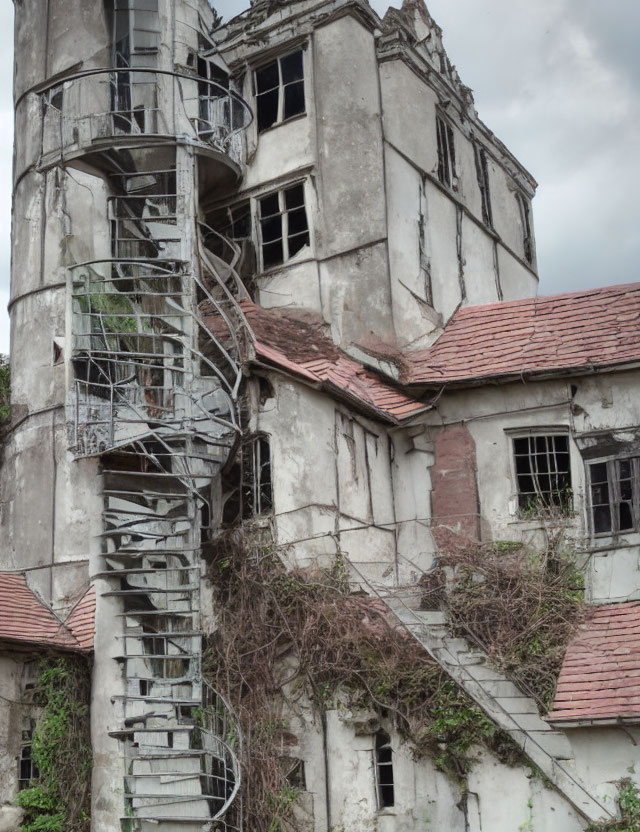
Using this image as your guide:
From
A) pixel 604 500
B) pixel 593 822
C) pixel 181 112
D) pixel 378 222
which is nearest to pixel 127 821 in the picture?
pixel 593 822

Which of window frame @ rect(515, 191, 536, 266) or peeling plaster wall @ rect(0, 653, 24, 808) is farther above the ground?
window frame @ rect(515, 191, 536, 266)

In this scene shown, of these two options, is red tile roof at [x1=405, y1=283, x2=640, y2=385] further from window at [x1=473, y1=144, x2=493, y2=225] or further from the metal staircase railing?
window at [x1=473, y1=144, x2=493, y2=225]

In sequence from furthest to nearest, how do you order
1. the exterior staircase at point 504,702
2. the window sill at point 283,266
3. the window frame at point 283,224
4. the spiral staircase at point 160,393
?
the window frame at point 283,224, the window sill at point 283,266, the spiral staircase at point 160,393, the exterior staircase at point 504,702

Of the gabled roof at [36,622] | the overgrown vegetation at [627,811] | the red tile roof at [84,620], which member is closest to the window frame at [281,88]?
the red tile roof at [84,620]

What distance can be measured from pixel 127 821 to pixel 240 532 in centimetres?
464

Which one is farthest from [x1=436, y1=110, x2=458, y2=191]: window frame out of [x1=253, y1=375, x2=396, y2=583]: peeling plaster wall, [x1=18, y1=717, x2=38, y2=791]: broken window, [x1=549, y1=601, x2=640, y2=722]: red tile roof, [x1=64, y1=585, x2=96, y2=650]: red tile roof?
[x1=18, y1=717, x2=38, y2=791]: broken window

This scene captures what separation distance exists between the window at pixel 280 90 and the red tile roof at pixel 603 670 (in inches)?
437

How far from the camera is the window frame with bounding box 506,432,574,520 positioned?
1995 centimetres

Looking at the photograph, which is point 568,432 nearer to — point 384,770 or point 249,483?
point 249,483

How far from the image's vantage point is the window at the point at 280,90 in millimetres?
23469

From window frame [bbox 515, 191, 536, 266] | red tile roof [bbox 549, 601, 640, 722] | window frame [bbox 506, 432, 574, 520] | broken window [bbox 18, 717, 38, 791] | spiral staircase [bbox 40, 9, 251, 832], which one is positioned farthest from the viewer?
window frame [bbox 515, 191, 536, 266]

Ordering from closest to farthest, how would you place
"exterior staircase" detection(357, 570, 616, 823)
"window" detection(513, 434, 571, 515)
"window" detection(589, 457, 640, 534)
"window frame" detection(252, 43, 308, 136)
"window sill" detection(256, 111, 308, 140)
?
"exterior staircase" detection(357, 570, 616, 823), "window" detection(589, 457, 640, 534), "window" detection(513, 434, 571, 515), "window sill" detection(256, 111, 308, 140), "window frame" detection(252, 43, 308, 136)

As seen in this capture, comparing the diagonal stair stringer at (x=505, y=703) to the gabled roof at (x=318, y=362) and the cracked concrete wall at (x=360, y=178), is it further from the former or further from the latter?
the cracked concrete wall at (x=360, y=178)

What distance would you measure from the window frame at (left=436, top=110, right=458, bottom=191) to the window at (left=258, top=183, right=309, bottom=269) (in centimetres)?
327
